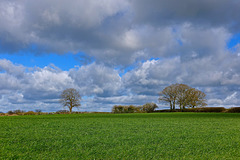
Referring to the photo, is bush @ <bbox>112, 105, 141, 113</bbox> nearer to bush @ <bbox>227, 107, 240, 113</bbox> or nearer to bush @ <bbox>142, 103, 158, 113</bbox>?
bush @ <bbox>142, 103, 158, 113</bbox>

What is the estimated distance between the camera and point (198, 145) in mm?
5141

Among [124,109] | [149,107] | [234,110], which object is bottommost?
[234,110]

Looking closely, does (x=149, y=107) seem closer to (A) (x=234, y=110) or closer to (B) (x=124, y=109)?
(B) (x=124, y=109)

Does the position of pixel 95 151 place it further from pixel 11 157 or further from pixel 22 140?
pixel 22 140

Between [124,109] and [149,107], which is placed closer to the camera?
[124,109]

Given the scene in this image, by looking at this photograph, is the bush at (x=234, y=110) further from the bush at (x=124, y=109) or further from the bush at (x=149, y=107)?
the bush at (x=124, y=109)

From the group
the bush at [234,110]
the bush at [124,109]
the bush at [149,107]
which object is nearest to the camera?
the bush at [234,110]

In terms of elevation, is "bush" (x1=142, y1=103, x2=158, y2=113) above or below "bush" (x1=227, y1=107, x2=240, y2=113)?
above

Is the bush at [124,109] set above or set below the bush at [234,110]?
above

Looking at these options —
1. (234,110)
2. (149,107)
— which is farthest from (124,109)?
(234,110)

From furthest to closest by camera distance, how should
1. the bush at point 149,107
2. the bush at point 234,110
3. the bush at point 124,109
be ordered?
the bush at point 149,107 → the bush at point 124,109 → the bush at point 234,110

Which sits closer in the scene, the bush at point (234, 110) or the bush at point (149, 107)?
the bush at point (234, 110)

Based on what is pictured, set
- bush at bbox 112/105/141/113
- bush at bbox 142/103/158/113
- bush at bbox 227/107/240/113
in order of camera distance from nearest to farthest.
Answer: bush at bbox 227/107/240/113, bush at bbox 112/105/141/113, bush at bbox 142/103/158/113

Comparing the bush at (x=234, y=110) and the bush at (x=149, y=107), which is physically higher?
the bush at (x=149, y=107)
